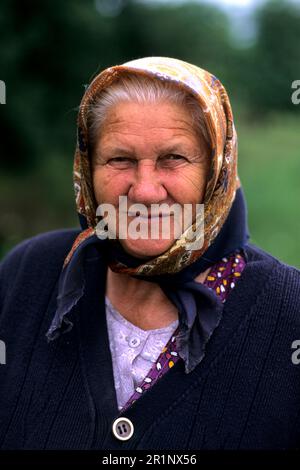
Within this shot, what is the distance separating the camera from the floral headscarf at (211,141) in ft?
6.19

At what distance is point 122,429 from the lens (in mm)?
1919

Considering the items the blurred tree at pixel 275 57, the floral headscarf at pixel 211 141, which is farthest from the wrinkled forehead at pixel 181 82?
the blurred tree at pixel 275 57

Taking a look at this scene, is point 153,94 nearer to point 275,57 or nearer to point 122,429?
point 122,429

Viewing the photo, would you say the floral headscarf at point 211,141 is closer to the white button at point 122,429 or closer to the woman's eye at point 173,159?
the woman's eye at point 173,159

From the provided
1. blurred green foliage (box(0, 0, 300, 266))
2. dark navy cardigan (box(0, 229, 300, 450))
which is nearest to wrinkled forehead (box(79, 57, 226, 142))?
dark navy cardigan (box(0, 229, 300, 450))

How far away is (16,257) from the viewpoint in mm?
2443

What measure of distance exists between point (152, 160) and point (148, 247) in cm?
27

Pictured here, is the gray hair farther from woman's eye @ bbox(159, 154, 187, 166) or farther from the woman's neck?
the woman's neck

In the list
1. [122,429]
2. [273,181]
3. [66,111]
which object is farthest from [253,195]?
[122,429]

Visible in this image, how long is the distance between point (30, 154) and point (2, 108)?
1025 millimetres

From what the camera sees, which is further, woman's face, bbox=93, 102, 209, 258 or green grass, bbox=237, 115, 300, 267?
green grass, bbox=237, 115, 300, 267

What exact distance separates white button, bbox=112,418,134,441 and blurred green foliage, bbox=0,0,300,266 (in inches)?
158

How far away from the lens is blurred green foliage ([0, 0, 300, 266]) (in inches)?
317
